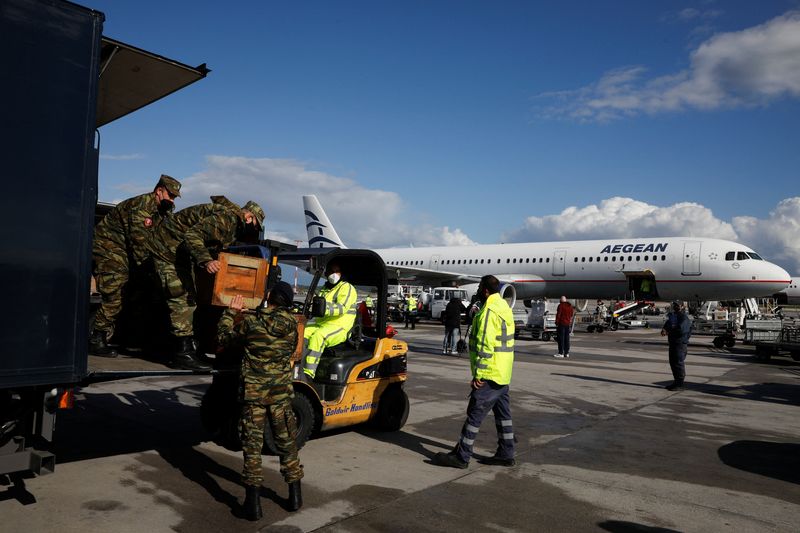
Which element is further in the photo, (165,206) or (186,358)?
(165,206)

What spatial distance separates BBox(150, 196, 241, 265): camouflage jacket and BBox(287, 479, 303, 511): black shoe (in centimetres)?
243

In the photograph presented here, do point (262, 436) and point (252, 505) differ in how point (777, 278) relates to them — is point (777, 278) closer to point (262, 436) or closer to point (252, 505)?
point (262, 436)

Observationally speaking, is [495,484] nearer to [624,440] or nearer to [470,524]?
[470,524]

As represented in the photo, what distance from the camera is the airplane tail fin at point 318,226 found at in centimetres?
4300

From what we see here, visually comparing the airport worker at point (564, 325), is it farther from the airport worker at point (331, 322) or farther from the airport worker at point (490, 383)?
the airport worker at point (331, 322)

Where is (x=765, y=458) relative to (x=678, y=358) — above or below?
below

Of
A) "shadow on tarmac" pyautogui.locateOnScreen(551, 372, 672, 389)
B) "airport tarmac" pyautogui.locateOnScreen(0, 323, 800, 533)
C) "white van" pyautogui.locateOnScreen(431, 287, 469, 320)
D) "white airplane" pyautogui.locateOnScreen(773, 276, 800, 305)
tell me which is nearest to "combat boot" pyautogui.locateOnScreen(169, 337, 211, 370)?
"airport tarmac" pyautogui.locateOnScreen(0, 323, 800, 533)

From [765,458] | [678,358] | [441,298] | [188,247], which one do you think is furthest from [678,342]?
[441,298]

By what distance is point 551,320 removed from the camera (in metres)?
24.7

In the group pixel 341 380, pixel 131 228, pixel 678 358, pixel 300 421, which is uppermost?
pixel 131 228

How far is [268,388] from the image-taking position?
4730 millimetres

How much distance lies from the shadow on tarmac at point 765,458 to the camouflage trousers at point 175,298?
6103mm

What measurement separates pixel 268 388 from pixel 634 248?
27501 millimetres

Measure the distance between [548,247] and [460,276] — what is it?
5.19m
